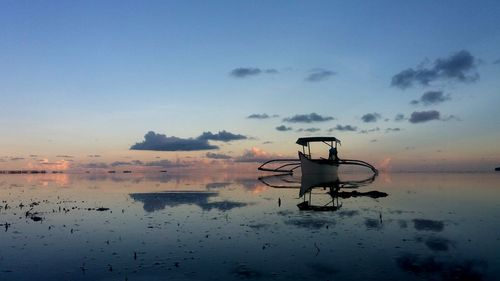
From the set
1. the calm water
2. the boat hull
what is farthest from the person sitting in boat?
the calm water

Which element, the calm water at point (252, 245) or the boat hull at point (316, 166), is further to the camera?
the boat hull at point (316, 166)

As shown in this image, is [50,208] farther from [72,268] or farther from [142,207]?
[72,268]

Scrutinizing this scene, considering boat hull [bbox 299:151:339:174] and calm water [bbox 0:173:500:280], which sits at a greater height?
boat hull [bbox 299:151:339:174]

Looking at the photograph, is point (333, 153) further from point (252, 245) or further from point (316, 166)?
point (252, 245)

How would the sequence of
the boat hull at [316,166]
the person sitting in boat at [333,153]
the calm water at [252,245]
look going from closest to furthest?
1. the calm water at [252,245]
2. the boat hull at [316,166]
3. the person sitting in boat at [333,153]

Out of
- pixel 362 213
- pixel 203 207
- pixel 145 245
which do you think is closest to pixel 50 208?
pixel 203 207

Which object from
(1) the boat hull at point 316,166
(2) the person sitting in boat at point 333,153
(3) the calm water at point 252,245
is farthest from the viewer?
(2) the person sitting in boat at point 333,153

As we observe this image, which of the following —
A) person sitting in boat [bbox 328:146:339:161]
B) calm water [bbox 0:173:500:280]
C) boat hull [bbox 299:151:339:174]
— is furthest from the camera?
person sitting in boat [bbox 328:146:339:161]

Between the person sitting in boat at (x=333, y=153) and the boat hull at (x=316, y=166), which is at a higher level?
the person sitting in boat at (x=333, y=153)

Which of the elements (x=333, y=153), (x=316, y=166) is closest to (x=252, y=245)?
(x=316, y=166)

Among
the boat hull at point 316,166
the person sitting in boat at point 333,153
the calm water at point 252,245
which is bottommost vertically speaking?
the calm water at point 252,245

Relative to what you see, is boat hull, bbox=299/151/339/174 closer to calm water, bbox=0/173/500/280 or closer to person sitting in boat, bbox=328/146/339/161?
person sitting in boat, bbox=328/146/339/161

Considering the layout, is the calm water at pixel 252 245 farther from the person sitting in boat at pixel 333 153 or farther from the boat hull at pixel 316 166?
the person sitting in boat at pixel 333 153

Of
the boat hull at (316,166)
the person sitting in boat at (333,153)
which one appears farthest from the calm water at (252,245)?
the person sitting in boat at (333,153)
